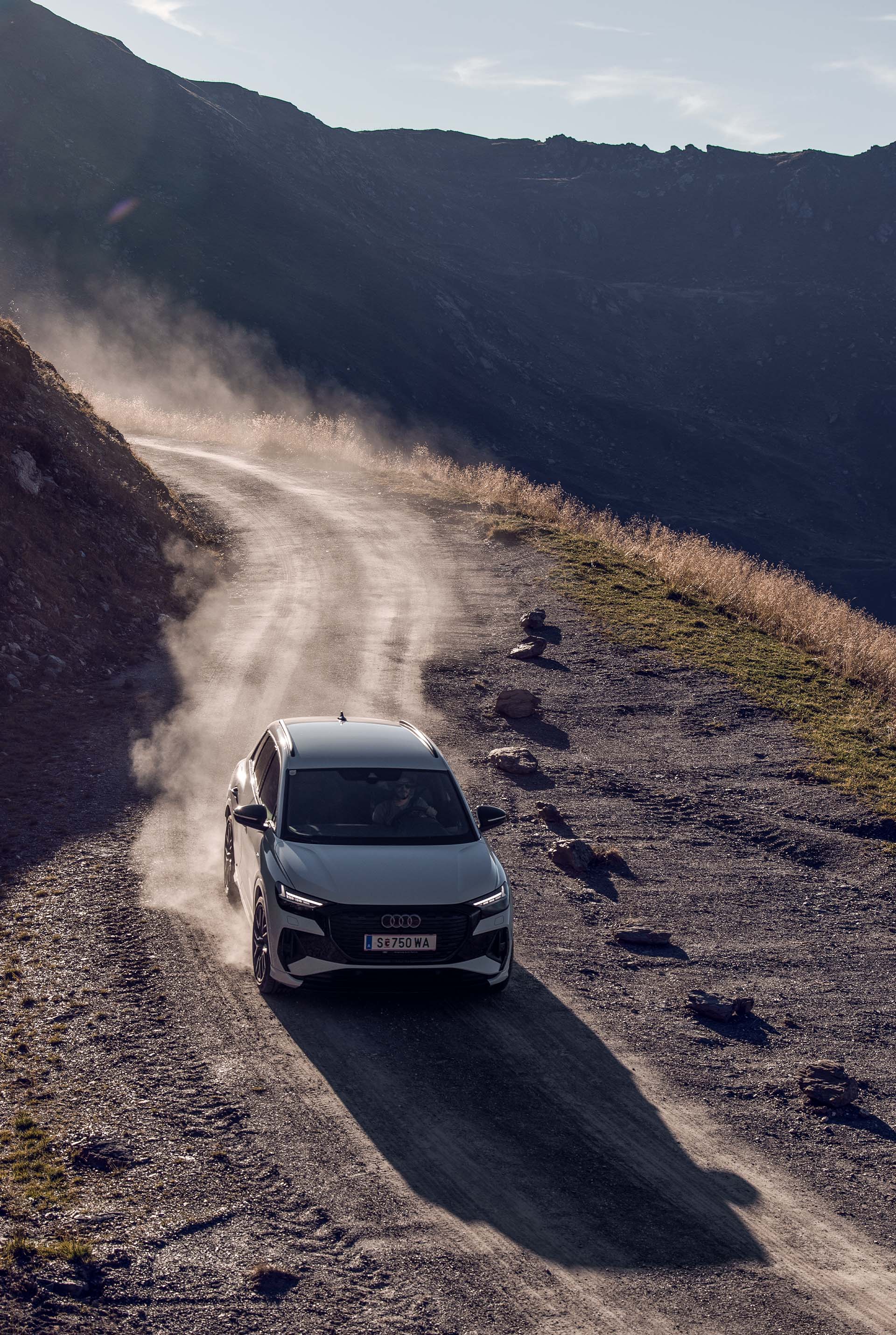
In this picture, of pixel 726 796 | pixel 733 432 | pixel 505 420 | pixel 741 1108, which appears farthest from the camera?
pixel 733 432

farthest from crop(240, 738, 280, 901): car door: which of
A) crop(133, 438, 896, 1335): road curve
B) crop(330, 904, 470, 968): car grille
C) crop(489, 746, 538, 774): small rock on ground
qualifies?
crop(489, 746, 538, 774): small rock on ground

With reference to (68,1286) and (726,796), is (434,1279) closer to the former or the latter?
(68,1286)

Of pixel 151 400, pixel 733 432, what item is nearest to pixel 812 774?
pixel 151 400

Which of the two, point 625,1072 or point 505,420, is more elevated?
point 505,420

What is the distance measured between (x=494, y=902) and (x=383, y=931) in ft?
2.81

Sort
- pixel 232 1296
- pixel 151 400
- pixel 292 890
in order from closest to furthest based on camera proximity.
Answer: pixel 232 1296 → pixel 292 890 → pixel 151 400

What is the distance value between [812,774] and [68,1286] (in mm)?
11440

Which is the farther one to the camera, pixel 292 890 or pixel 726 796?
pixel 726 796

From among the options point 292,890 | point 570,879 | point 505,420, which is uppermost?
point 505,420

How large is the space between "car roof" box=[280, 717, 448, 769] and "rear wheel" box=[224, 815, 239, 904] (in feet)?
3.82

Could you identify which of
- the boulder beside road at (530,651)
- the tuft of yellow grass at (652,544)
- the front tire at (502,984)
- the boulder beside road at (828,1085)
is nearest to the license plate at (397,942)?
the front tire at (502,984)

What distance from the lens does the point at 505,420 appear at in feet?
304

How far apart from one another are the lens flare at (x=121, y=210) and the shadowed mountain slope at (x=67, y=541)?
72.1m

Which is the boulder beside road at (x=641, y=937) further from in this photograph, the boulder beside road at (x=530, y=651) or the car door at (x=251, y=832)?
the boulder beside road at (x=530, y=651)
